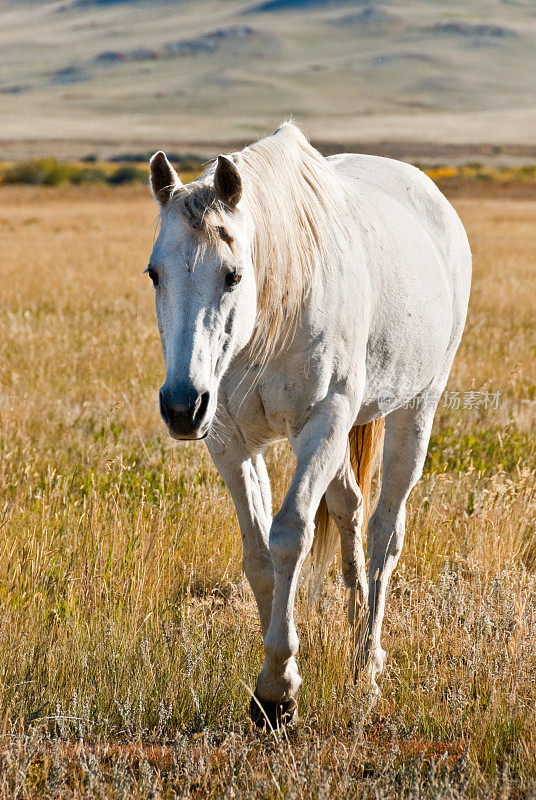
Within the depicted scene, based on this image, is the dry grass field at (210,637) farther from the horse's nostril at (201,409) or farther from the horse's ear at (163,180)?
the horse's ear at (163,180)

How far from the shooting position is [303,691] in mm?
3207

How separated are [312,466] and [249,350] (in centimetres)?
46

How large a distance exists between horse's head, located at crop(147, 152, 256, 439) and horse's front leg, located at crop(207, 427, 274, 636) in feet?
2.07

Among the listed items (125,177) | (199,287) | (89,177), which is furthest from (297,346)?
(89,177)

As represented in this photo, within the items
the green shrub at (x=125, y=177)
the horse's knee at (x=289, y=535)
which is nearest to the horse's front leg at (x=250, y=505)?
the horse's knee at (x=289, y=535)

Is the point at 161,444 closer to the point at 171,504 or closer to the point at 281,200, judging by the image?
the point at 171,504

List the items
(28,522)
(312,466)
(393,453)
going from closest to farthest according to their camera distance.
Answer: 1. (312,466)
2. (393,453)
3. (28,522)

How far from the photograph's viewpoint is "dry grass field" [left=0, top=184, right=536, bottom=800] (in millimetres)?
2672

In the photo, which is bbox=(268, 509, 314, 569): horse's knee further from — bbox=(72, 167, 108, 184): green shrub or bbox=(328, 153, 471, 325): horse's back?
bbox=(72, 167, 108, 184): green shrub

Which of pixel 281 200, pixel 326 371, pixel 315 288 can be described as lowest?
pixel 326 371

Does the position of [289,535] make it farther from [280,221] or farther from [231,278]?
[280,221]

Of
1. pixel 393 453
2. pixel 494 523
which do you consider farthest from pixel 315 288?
pixel 494 523

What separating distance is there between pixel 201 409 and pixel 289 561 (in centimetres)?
76

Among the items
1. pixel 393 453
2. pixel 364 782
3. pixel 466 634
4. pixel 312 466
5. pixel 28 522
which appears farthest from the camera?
pixel 28 522
